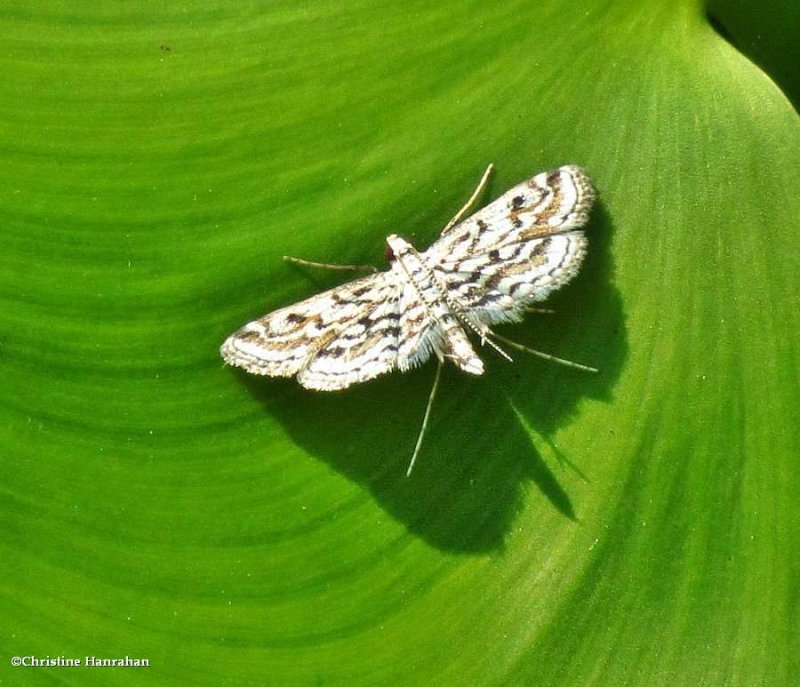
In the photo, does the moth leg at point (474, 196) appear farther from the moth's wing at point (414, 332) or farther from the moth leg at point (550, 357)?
the moth leg at point (550, 357)

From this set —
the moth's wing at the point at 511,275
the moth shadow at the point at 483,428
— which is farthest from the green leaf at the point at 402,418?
the moth's wing at the point at 511,275

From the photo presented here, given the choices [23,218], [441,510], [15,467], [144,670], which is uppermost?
[23,218]

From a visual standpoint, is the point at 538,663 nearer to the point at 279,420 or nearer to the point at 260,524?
the point at 260,524

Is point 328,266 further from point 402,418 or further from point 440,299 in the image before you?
point 402,418

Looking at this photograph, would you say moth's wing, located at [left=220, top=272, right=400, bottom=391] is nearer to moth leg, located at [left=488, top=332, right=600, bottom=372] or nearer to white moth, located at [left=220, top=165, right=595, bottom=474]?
white moth, located at [left=220, top=165, right=595, bottom=474]

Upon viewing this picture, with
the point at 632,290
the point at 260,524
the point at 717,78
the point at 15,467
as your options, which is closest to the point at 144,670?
the point at 260,524

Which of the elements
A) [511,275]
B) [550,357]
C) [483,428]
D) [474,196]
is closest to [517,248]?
[511,275]
